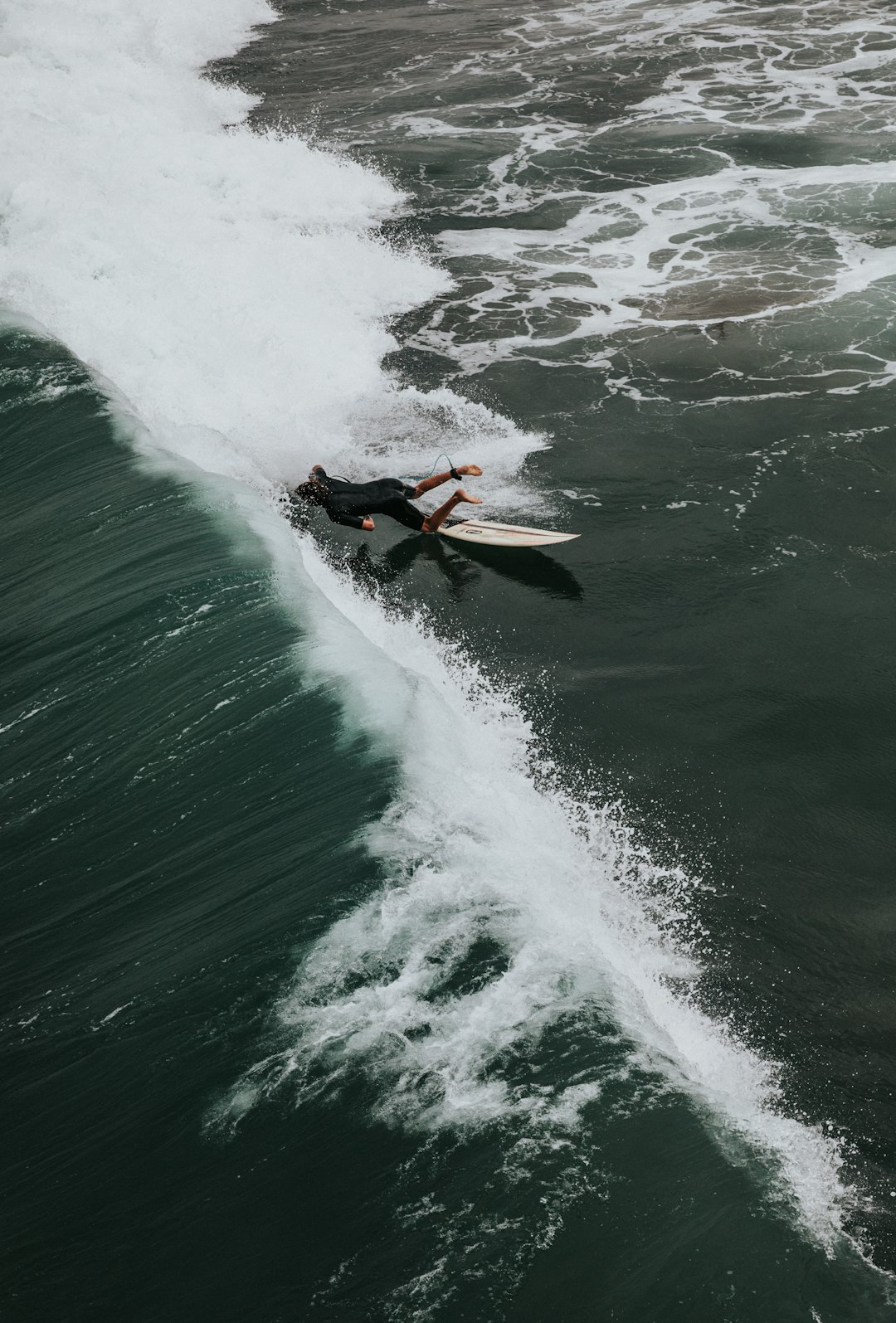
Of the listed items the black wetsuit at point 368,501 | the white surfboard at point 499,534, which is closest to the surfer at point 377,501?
the black wetsuit at point 368,501

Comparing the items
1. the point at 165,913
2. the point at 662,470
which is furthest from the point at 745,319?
the point at 165,913

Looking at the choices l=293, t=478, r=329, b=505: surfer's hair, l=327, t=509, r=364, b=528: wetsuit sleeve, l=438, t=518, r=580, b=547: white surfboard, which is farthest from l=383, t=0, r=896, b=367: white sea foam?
l=327, t=509, r=364, b=528: wetsuit sleeve

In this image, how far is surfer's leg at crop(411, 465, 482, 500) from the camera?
1299 cm

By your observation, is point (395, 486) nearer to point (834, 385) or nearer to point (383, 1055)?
point (834, 385)

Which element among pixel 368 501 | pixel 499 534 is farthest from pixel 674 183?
pixel 368 501

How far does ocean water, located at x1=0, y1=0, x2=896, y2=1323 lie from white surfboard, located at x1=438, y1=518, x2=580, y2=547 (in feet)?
1.01

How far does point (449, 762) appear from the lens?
30.3 feet

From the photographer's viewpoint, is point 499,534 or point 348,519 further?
point 348,519

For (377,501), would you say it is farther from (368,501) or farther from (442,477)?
(442,477)

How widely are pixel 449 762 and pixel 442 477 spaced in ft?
17.7

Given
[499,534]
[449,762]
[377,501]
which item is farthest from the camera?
[377,501]

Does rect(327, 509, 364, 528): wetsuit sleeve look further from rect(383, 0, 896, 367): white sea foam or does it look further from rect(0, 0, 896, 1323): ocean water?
A: rect(383, 0, 896, 367): white sea foam

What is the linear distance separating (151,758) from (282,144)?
75.5ft

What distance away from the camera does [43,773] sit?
943 cm
